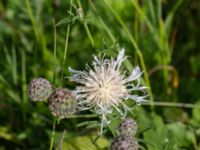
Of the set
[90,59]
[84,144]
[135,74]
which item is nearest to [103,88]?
[135,74]

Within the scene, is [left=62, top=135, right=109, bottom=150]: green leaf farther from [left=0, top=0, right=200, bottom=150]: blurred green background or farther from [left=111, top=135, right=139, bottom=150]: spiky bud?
[left=111, top=135, right=139, bottom=150]: spiky bud

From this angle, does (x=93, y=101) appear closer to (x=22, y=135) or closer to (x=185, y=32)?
(x=22, y=135)

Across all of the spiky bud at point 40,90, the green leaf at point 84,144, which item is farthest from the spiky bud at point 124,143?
the green leaf at point 84,144

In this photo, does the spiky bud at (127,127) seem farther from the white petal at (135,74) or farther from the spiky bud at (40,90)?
the spiky bud at (40,90)

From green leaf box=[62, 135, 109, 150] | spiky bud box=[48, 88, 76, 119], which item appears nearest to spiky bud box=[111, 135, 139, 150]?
spiky bud box=[48, 88, 76, 119]

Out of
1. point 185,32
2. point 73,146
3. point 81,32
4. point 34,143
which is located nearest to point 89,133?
point 73,146

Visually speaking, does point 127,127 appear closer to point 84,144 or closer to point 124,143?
point 124,143
